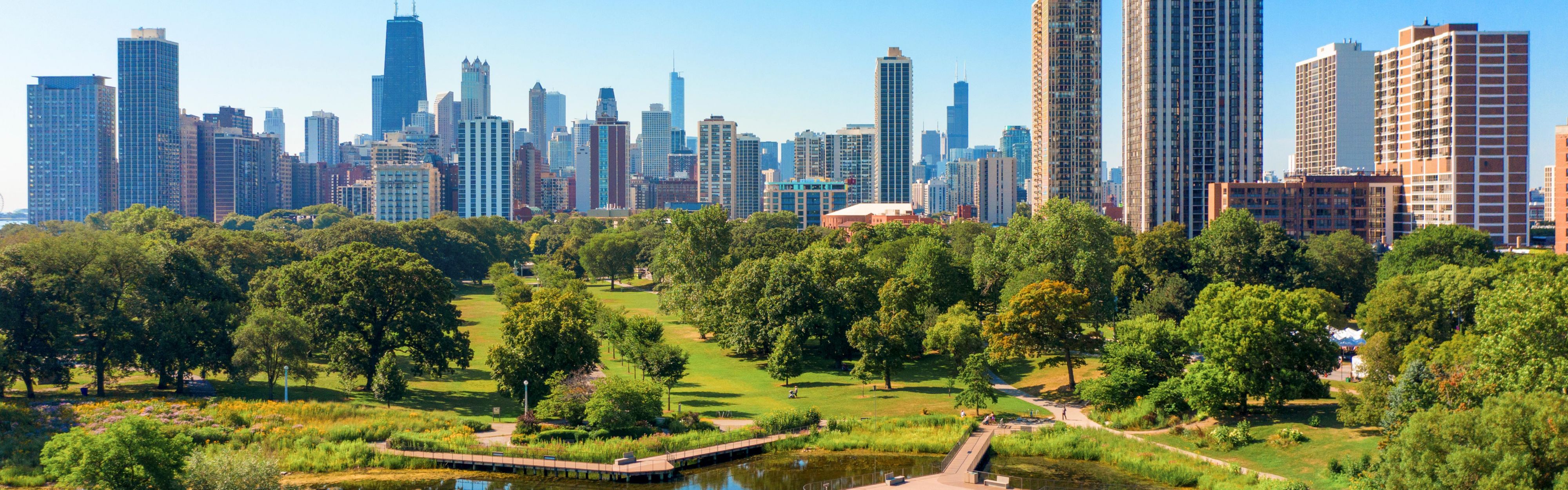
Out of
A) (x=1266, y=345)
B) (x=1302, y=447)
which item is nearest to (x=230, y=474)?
(x=1302, y=447)

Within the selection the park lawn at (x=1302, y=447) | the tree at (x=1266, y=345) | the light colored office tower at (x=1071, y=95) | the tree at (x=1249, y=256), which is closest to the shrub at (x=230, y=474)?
the park lawn at (x=1302, y=447)

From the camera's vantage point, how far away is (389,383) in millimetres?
54250

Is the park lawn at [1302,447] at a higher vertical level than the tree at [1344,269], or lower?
lower

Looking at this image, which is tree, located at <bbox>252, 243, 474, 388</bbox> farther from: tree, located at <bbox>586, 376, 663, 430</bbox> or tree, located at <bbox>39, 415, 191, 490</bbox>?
tree, located at <bbox>39, 415, 191, 490</bbox>

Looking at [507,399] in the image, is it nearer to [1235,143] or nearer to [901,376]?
[901,376]

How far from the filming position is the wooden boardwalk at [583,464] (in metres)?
43.1

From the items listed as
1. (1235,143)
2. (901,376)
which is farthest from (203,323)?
(1235,143)

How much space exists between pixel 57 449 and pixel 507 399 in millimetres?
Answer: 22288

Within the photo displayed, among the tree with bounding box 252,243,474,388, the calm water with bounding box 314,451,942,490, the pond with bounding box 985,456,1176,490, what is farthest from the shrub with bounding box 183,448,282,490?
the pond with bounding box 985,456,1176,490

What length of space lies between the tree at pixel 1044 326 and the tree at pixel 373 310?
2938 centimetres

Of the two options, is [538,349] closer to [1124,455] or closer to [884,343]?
[884,343]

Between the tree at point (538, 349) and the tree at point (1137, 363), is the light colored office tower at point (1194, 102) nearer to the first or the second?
the tree at point (1137, 363)

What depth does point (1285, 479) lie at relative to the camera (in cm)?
3941

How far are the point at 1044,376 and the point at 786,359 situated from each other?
15.1 meters
